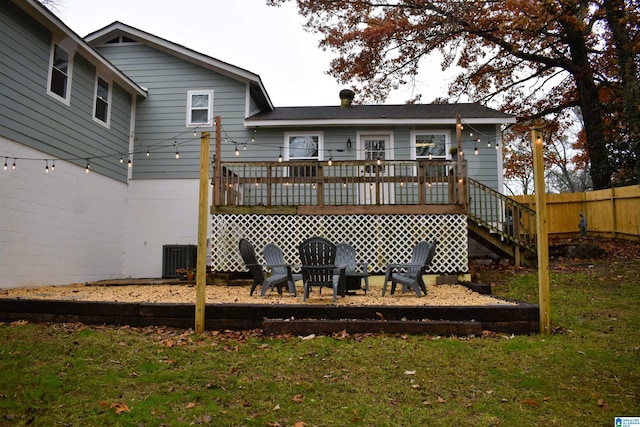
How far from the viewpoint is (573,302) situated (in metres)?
6.89

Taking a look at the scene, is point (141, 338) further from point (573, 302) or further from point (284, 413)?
point (573, 302)

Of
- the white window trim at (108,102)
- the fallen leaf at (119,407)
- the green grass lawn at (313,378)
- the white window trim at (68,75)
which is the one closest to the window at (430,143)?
the green grass lawn at (313,378)

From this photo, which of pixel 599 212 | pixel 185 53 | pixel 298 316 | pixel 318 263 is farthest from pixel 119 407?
pixel 599 212

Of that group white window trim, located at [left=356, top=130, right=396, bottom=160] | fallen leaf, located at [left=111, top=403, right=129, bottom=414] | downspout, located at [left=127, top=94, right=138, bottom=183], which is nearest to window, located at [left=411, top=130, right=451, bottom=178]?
white window trim, located at [left=356, top=130, right=396, bottom=160]

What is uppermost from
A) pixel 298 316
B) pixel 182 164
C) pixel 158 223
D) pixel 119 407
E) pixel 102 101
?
pixel 102 101

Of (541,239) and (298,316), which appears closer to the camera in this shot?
(541,239)

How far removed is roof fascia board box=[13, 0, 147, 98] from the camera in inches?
328

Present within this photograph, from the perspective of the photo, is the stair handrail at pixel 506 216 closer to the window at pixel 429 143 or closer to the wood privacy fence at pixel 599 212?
the window at pixel 429 143

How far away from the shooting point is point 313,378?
3807 millimetres

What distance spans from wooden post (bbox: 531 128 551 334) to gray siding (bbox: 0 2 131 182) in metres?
8.87

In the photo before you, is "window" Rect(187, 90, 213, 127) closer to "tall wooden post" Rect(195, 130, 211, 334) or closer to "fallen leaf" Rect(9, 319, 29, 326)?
"tall wooden post" Rect(195, 130, 211, 334)

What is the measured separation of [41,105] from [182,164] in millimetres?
3834

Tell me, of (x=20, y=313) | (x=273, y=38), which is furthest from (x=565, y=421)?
(x=273, y=38)

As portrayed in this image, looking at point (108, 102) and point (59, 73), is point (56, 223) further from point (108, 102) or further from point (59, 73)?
point (108, 102)
